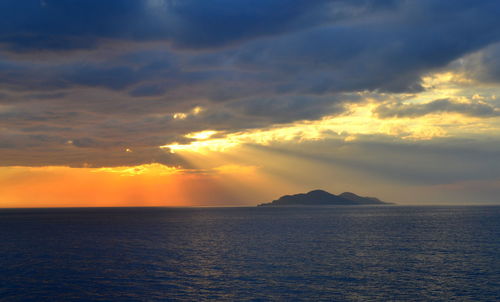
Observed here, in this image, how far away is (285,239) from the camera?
384ft

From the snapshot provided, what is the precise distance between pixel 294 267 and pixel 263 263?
22.2ft

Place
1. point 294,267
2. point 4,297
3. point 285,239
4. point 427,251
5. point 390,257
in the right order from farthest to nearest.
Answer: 1. point 285,239
2. point 427,251
3. point 390,257
4. point 294,267
5. point 4,297

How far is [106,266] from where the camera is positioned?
74.4 m

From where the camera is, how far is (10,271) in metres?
70.0

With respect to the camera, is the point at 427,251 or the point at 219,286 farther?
the point at 427,251

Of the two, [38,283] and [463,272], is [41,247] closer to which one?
[38,283]

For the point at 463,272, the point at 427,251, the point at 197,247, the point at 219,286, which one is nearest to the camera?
the point at 219,286

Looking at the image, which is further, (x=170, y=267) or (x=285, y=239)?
(x=285, y=239)

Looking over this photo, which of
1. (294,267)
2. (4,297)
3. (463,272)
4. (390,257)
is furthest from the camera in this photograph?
(390,257)

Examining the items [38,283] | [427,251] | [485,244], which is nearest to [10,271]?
[38,283]

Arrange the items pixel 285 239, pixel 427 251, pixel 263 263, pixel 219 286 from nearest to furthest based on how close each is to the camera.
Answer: pixel 219 286
pixel 263 263
pixel 427 251
pixel 285 239

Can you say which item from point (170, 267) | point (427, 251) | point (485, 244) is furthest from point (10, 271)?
point (485, 244)

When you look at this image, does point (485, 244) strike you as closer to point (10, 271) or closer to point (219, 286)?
point (219, 286)

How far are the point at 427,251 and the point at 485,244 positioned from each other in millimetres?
21405
